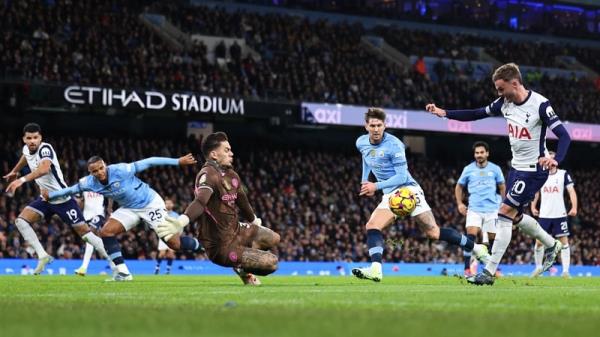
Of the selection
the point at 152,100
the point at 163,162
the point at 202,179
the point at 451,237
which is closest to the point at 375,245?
the point at 451,237

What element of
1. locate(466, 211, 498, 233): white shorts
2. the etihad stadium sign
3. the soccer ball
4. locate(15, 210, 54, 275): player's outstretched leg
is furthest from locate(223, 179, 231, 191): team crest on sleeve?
the etihad stadium sign

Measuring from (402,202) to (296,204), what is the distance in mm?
22186

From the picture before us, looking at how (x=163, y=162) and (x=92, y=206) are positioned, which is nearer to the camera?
(x=163, y=162)

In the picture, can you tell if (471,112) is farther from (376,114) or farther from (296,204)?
(296,204)

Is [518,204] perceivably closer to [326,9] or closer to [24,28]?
[24,28]

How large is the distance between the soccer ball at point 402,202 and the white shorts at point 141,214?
4.05 meters

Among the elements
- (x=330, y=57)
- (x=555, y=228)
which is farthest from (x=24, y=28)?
(x=555, y=228)

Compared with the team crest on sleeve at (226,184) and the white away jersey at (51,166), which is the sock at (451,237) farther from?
the white away jersey at (51,166)

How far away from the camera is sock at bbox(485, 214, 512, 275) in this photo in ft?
40.9

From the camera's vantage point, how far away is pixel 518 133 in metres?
12.1

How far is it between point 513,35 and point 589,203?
55.4 feet

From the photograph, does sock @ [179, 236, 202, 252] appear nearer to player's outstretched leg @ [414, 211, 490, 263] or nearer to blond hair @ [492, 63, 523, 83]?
player's outstretched leg @ [414, 211, 490, 263]

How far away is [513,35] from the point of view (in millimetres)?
56469

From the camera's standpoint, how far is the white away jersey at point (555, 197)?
21359mm
